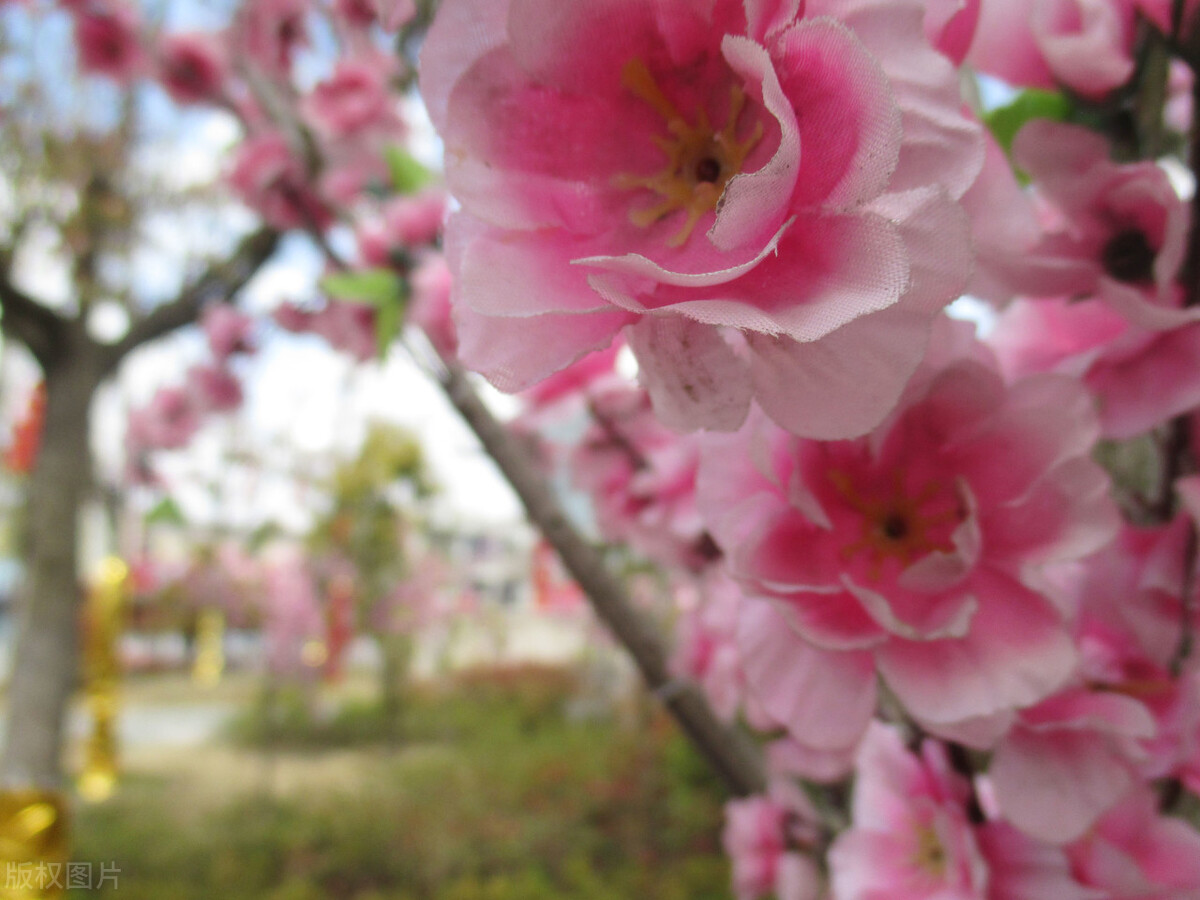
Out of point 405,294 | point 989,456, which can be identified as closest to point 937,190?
point 989,456

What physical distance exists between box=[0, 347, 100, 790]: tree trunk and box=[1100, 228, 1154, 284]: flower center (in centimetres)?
Answer: 199

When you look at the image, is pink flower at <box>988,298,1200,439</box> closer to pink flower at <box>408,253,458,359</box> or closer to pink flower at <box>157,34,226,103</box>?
pink flower at <box>408,253,458,359</box>

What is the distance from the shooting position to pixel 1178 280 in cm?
29

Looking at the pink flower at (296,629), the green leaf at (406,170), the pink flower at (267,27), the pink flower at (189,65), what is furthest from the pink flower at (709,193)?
the pink flower at (296,629)

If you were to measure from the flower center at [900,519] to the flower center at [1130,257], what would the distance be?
107mm

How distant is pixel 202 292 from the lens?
2182mm

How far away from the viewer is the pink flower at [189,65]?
114cm

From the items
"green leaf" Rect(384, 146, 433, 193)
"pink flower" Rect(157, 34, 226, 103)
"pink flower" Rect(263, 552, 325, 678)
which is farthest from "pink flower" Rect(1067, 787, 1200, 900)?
"pink flower" Rect(263, 552, 325, 678)

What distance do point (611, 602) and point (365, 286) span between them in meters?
0.32

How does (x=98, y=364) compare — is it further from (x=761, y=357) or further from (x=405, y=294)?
(x=761, y=357)

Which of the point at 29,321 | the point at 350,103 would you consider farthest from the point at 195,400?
the point at 350,103

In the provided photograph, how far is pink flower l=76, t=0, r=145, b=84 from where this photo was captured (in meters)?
1.40

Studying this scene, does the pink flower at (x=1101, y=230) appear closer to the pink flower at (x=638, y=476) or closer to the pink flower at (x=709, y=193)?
the pink flower at (x=709, y=193)

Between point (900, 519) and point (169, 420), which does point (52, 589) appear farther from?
point (900, 519)
